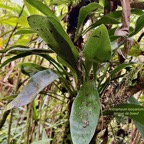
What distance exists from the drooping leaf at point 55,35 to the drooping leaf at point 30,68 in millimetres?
125

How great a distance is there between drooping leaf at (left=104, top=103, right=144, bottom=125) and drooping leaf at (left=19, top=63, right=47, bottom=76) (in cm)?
20

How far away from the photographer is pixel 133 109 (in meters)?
0.52

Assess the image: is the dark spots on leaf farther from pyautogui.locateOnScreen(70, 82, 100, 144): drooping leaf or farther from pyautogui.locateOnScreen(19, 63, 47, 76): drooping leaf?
pyautogui.locateOnScreen(19, 63, 47, 76): drooping leaf

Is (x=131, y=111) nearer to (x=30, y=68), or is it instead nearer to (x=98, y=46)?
(x=98, y=46)

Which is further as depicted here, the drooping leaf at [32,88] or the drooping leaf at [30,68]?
the drooping leaf at [30,68]

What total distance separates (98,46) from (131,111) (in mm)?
149

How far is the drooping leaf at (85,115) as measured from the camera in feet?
1.37

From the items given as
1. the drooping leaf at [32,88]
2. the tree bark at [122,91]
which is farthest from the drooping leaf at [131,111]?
the drooping leaf at [32,88]

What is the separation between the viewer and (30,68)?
65cm

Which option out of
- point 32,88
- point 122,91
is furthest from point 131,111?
point 32,88

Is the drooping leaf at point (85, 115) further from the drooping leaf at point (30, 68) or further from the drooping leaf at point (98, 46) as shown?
the drooping leaf at point (30, 68)

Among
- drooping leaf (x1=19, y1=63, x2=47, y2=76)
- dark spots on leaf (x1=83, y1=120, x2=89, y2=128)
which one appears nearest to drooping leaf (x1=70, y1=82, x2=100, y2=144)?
dark spots on leaf (x1=83, y1=120, x2=89, y2=128)

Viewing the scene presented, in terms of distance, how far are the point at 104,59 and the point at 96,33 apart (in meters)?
0.06

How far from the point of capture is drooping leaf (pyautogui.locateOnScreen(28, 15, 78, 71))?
0.47m
